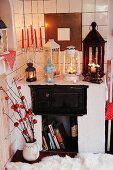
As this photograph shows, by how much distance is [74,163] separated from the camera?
2.44m

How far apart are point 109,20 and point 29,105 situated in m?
1.19

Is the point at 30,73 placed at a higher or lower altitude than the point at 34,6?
lower

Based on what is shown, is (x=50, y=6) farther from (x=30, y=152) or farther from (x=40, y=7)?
(x=30, y=152)

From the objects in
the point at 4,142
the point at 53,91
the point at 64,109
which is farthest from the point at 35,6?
the point at 4,142

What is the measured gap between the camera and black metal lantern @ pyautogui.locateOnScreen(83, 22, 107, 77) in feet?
8.59

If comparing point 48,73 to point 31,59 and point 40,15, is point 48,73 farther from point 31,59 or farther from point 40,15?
point 40,15

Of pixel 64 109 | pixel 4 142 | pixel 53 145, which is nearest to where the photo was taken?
pixel 4 142

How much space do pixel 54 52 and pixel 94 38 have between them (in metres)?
0.46

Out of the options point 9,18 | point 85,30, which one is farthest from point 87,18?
point 9,18

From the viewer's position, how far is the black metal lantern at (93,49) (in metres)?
2.62

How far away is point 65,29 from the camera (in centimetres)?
281

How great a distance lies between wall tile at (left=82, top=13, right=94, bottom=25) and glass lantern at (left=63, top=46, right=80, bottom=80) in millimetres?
336

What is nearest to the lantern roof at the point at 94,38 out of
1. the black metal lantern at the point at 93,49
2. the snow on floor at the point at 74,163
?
the black metal lantern at the point at 93,49

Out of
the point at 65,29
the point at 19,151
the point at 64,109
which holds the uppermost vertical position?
the point at 65,29
